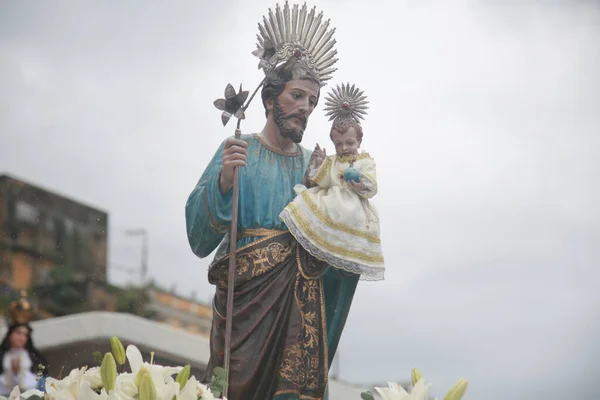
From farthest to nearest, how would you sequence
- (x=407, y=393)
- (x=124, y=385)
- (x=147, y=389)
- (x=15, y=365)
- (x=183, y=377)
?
(x=15, y=365) → (x=407, y=393) → (x=183, y=377) → (x=124, y=385) → (x=147, y=389)

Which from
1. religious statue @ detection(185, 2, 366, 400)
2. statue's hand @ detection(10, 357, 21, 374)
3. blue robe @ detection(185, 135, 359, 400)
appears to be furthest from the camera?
statue's hand @ detection(10, 357, 21, 374)

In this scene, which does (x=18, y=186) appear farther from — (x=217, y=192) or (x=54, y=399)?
(x=54, y=399)

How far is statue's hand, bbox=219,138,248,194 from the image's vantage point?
5.86 meters

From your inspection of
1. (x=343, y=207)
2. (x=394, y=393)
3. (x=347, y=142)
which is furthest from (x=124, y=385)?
(x=347, y=142)

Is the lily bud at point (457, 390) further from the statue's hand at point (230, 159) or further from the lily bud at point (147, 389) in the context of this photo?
the statue's hand at point (230, 159)

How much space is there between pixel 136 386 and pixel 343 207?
7.65 ft

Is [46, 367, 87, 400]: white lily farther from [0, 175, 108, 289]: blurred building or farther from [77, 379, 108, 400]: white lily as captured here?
[0, 175, 108, 289]: blurred building

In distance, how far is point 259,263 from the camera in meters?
5.88

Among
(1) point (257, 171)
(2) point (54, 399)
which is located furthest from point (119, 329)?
(2) point (54, 399)

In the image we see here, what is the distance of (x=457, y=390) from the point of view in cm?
377

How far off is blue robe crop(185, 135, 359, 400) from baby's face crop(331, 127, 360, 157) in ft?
1.17

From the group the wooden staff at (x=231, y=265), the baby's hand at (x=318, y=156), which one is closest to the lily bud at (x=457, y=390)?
the wooden staff at (x=231, y=265)

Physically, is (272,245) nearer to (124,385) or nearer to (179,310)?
(124,385)

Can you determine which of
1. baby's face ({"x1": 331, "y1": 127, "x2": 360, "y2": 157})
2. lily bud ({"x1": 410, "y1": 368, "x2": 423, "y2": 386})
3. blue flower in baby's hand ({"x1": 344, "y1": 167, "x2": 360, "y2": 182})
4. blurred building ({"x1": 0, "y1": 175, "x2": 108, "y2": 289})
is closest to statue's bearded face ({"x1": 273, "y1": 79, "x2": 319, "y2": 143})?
baby's face ({"x1": 331, "y1": 127, "x2": 360, "y2": 157})
